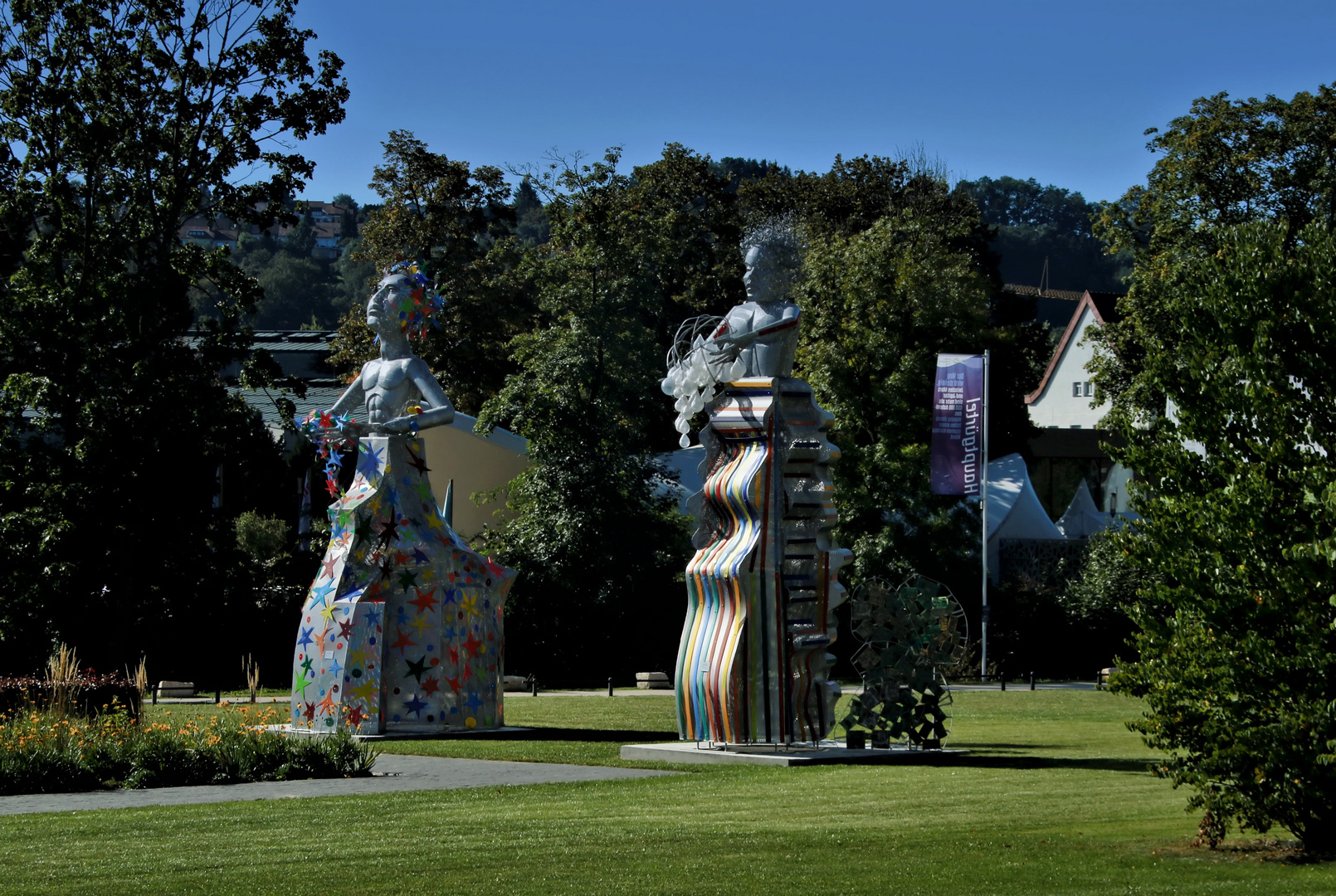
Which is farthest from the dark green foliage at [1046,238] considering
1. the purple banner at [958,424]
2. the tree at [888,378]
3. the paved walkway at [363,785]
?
the paved walkway at [363,785]

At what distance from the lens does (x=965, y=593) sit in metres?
38.8

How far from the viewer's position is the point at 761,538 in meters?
16.3

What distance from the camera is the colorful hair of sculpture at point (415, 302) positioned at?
66.8 feet

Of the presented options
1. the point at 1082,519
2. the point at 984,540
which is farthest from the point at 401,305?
the point at 1082,519

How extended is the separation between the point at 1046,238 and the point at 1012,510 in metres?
97.6

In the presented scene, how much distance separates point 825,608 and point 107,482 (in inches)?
663

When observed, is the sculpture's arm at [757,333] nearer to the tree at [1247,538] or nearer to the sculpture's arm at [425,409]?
the sculpture's arm at [425,409]

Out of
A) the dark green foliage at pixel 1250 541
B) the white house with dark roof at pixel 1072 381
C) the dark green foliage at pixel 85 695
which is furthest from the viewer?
the white house with dark roof at pixel 1072 381

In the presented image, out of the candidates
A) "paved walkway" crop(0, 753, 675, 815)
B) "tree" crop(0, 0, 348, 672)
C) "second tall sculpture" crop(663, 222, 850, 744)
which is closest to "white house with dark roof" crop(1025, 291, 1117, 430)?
"tree" crop(0, 0, 348, 672)

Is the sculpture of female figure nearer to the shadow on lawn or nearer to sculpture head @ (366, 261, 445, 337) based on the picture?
sculpture head @ (366, 261, 445, 337)

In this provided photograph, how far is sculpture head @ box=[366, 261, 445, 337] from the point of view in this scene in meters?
20.3

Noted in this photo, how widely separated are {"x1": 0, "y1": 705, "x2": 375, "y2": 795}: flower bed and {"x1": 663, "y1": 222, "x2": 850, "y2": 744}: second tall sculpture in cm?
355

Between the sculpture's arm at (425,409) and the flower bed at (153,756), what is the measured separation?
4749 mm

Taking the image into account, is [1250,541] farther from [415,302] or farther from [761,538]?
[415,302]
